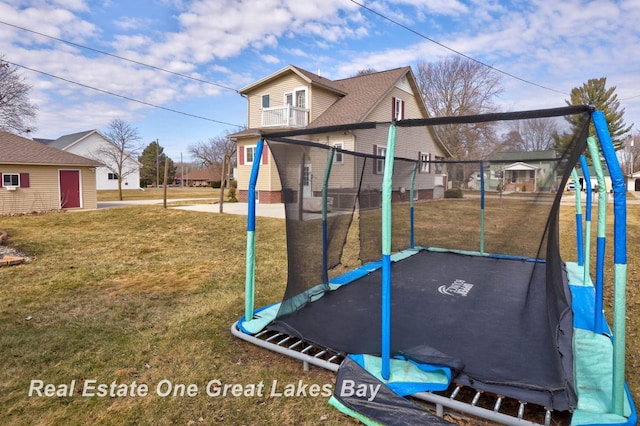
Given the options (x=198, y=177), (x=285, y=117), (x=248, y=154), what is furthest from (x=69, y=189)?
(x=198, y=177)

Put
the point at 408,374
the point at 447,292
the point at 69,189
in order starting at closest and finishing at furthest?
1. the point at 408,374
2. the point at 447,292
3. the point at 69,189

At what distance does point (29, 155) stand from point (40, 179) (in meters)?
0.94

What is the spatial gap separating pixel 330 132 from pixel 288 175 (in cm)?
52

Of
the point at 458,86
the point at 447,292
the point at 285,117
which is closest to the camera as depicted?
the point at 447,292

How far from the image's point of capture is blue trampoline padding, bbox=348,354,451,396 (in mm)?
2004

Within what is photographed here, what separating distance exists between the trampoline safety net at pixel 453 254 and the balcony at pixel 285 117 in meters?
9.00

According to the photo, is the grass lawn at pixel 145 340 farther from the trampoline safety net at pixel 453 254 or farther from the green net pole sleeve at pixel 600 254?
the trampoline safety net at pixel 453 254

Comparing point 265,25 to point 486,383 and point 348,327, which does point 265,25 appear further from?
point 486,383

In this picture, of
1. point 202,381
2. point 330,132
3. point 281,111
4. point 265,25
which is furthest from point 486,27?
point 202,381

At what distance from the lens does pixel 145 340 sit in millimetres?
2811

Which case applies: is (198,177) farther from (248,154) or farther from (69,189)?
(69,189)

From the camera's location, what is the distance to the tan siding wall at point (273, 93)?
48.3 ft

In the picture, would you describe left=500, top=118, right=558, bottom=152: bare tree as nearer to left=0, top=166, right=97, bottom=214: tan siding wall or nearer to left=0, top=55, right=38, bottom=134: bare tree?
left=0, top=166, right=97, bottom=214: tan siding wall

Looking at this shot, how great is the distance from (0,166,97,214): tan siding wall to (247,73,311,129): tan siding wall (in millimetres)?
6869
